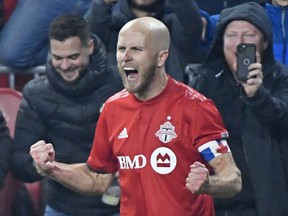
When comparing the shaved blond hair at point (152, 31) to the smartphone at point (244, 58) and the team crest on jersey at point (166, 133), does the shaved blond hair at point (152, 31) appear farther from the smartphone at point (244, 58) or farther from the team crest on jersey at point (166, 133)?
the smartphone at point (244, 58)

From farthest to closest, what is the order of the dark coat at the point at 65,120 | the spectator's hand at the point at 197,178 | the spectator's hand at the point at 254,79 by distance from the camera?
the dark coat at the point at 65,120, the spectator's hand at the point at 254,79, the spectator's hand at the point at 197,178

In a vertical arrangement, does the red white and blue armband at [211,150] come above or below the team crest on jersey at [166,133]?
below

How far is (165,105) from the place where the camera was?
632 cm

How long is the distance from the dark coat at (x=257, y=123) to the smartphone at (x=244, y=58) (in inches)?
5.2

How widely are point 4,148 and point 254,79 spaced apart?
6.14ft

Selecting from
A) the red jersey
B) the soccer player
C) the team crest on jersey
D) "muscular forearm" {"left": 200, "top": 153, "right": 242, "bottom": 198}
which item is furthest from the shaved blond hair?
"muscular forearm" {"left": 200, "top": 153, "right": 242, "bottom": 198}

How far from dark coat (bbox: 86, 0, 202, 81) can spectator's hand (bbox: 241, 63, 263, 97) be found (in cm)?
104

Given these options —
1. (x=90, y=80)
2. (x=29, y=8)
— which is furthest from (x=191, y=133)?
(x=29, y=8)

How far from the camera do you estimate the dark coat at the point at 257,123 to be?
7.23 m

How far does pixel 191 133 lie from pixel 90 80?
5.39 feet

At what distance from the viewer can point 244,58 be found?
714cm

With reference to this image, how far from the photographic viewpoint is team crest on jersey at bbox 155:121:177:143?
6250 mm

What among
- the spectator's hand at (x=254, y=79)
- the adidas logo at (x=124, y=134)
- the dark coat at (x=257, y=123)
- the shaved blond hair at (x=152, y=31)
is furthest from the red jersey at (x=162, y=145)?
the dark coat at (x=257, y=123)

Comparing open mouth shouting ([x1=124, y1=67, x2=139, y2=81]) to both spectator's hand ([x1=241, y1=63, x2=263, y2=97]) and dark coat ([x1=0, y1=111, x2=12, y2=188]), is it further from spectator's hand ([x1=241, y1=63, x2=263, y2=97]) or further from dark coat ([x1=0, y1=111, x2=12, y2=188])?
dark coat ([x1=0, y1=111, x2=12, y2=188])
